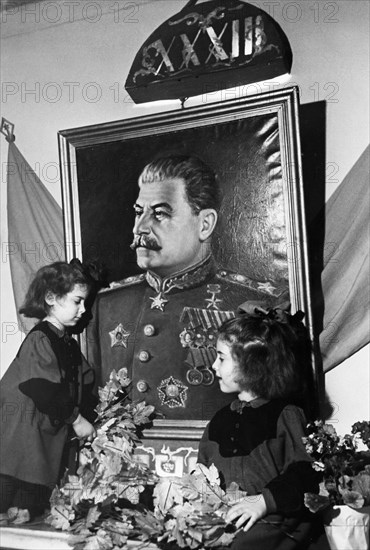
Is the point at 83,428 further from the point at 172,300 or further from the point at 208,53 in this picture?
the point at 208,53

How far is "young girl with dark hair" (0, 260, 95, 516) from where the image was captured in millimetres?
2555

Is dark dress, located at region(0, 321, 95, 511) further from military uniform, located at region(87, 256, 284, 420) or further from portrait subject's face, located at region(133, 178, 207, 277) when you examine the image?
portrait subject's face, located at region(133, 178, 207, 277)

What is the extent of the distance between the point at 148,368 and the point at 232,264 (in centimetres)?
43

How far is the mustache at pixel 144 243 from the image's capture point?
8.32 feet

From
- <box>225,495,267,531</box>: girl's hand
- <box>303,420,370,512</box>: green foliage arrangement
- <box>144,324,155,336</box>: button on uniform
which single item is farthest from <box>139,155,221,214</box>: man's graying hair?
<box>225,495,267,531</box>: girl's hand

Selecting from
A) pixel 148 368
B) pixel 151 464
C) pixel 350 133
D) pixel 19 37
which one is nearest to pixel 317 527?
pixel 151 464

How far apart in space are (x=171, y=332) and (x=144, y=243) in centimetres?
31

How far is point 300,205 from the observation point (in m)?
2.32

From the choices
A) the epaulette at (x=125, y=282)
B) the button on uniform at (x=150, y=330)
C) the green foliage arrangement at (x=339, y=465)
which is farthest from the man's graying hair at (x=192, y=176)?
the green foliage arrangement at (x=339, y=465)

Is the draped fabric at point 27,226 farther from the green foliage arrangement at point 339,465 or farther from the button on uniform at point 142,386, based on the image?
the green foliage arrangement at point 339,465

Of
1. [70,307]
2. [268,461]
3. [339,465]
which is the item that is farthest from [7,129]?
[339,465]

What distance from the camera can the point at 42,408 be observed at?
260 cm

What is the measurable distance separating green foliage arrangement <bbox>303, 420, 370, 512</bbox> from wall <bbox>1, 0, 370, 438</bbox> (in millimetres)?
80

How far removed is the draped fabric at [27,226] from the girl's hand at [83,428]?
1.29ft
